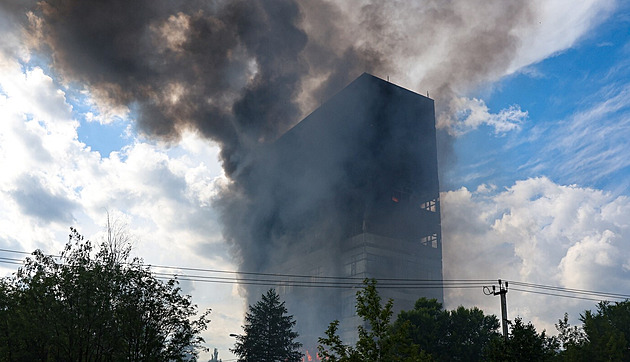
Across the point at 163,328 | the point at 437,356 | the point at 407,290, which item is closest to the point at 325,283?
the point at 407,290

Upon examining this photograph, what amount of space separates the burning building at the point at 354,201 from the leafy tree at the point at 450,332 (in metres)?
44.8

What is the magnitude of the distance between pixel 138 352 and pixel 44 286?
17.6ft

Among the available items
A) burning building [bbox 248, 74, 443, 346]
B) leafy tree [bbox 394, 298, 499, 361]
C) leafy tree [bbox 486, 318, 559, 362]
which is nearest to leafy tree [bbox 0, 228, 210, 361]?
leafy tree [bbox 486, 318, 559, 362]

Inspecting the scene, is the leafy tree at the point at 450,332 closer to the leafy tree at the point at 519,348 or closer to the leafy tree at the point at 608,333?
the leafy tree at the point at 608,333

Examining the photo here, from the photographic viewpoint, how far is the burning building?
358ft

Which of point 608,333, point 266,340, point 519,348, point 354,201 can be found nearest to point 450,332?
point 608,333

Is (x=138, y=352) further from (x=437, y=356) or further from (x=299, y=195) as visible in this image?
(x=299, y=195)

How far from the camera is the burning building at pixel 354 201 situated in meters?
109

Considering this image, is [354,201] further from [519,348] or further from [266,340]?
[519,348]

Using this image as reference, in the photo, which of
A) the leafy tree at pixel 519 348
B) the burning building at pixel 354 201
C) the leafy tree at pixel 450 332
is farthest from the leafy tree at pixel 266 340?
the burning building at pixel 354 201

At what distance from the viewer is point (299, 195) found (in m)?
127

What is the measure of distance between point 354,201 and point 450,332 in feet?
195

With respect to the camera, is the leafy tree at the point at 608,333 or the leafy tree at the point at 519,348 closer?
the leafy tree at the point at 519,348

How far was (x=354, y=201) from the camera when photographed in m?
114
